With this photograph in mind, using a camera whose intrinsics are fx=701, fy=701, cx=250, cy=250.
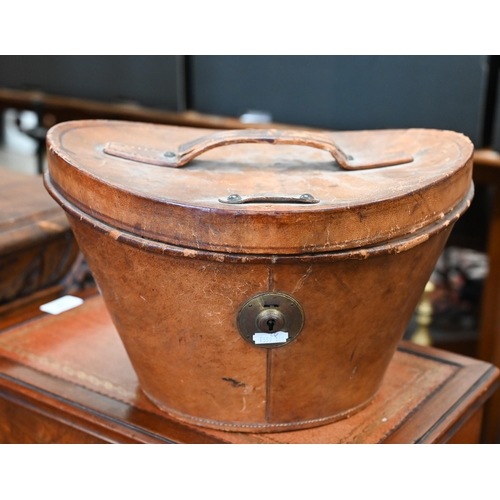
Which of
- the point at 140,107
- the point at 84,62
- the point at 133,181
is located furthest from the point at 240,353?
the point at 84,62

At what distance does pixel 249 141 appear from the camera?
1.07 m

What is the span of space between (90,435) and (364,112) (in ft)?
Result: 4.23

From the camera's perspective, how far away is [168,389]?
113 cm

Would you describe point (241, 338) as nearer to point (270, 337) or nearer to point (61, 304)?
point (270, 337)

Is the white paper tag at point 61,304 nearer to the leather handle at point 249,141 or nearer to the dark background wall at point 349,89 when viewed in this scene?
the leather handle at point 249,141

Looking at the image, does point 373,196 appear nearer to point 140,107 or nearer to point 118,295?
point 118,295

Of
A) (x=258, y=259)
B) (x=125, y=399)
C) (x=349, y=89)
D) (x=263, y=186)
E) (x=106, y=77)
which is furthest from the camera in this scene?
(x=106, y=77)

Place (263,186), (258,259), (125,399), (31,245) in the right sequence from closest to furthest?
1. (258,259)
2. (263,186)
3. (125,399)
4. (31,245)

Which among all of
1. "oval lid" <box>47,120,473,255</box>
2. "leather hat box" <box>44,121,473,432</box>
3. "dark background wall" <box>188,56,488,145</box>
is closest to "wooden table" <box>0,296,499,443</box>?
"leather hat box" <box>44,121,473,432</box>

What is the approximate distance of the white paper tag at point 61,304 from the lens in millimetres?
1558

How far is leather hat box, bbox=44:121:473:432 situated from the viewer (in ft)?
3.02

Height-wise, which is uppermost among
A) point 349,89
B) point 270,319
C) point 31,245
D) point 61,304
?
point 349,89

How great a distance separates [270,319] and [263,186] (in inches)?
8.0

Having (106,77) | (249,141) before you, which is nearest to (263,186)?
(249,141)
